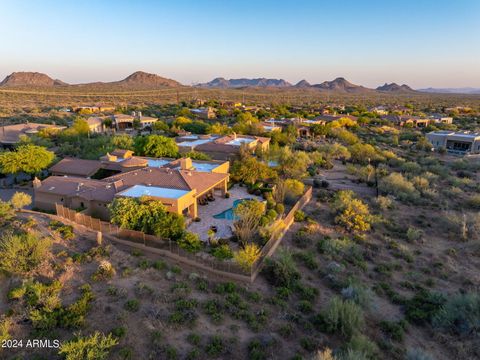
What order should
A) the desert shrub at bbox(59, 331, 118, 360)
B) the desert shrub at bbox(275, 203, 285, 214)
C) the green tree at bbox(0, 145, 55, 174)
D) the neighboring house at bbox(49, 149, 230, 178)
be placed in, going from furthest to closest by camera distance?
the green tree at bbox(0, 145, 55, 174), the neighboring house at bbox(49, 149, 230, 178), the desert shrub at bbox(275, 203, 285, 214), the desert shrub at bbox(59, 331, 118, 360)

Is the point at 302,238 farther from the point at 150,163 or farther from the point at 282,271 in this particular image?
the point at 150,163

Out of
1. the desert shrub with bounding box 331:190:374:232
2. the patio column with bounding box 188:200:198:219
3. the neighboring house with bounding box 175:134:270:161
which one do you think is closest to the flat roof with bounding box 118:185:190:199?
the patio column with bounding box 188:200:198:219

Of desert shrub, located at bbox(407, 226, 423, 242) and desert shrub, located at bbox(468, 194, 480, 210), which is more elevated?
desert shrub, located at bbox(468, 194, 480, 210)

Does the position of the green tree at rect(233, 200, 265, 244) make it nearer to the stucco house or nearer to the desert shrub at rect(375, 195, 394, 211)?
the stucco house

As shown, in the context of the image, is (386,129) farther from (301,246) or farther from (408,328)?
(408,328)

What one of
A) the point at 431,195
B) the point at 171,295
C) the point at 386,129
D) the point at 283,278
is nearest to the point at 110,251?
the point at 171,295

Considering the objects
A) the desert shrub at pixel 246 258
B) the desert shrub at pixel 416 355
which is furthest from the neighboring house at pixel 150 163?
the desert shrub at pixel 416 355
